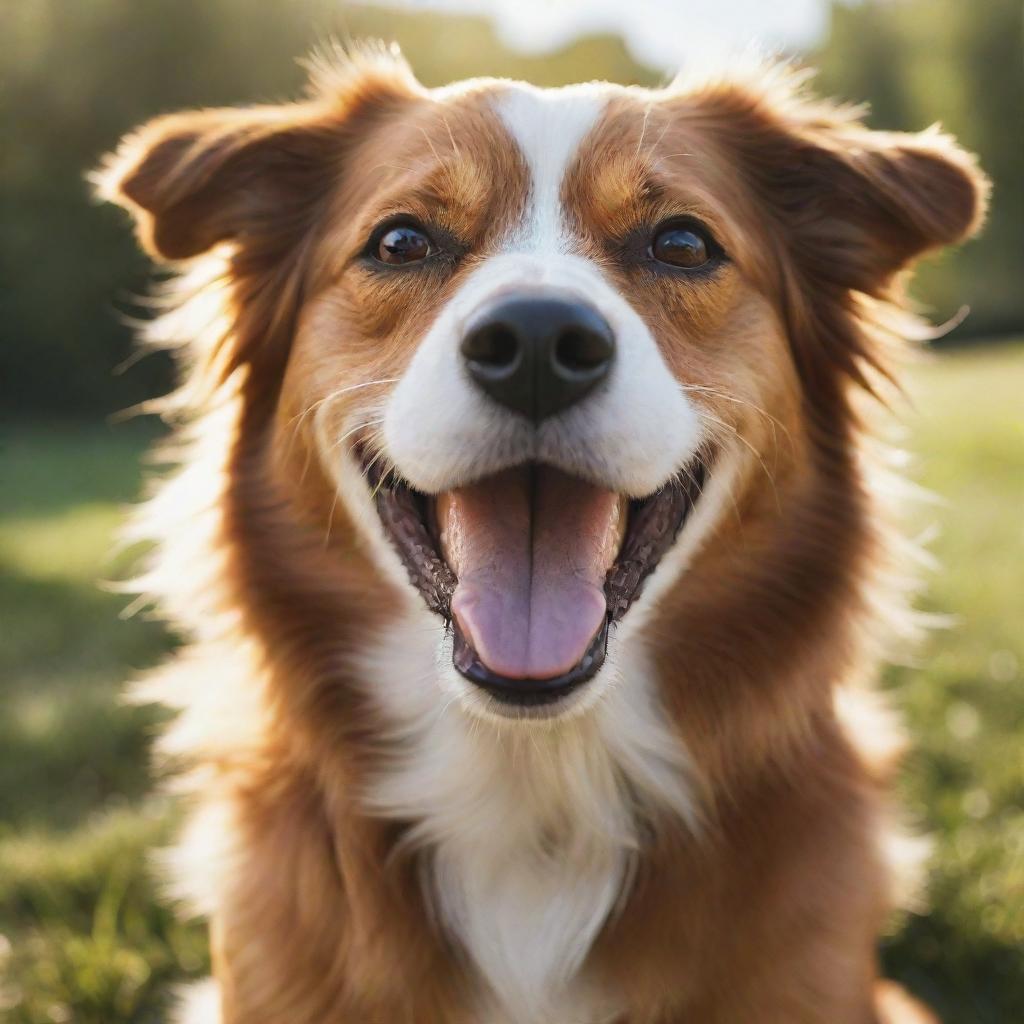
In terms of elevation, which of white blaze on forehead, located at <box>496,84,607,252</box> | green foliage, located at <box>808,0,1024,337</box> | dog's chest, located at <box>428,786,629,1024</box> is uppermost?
white blaze on forehead, located at <box>496,84,607,252</box>

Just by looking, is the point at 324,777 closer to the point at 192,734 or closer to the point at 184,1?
the point at 192,734

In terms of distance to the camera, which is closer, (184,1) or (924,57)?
(184,1)

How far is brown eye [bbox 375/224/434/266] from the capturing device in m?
2.66

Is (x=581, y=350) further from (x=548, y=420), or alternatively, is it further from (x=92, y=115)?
(x=92, y=115)

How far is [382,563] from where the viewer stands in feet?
8.80

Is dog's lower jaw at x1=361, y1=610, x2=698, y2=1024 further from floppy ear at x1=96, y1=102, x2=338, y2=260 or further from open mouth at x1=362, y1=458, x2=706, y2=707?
floppy ear at x1=96, y1=102, x2=338, y2=260

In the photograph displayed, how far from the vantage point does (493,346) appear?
7.24ft

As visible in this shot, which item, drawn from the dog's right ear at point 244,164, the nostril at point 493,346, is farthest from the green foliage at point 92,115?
the nostril at point 493,346

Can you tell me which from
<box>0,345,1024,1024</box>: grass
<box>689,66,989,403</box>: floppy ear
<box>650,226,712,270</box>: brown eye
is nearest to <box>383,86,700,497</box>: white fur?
<box>650,226,712,270</box>: brown eye

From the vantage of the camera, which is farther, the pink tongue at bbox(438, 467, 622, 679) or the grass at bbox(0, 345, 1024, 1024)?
the grass at bbox(0, 345, 1024, 1024)

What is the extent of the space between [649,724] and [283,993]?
98 cm

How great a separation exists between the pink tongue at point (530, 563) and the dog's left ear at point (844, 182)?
3.14ft

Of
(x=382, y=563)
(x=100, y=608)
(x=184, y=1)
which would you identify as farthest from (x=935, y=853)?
(x=184, y=1)

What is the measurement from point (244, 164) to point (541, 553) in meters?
1.27
